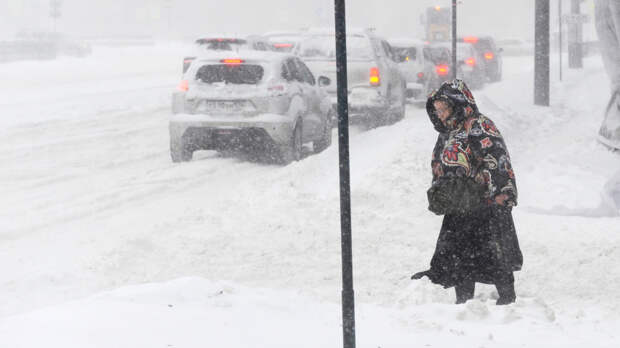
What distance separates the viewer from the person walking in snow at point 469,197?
595cm

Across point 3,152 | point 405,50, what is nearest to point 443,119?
point 3,152

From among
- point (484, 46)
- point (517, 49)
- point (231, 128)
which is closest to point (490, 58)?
point (484, 46)

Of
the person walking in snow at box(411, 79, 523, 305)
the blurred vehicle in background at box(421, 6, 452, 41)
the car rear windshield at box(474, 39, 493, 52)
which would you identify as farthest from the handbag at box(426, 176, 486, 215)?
the blurred vehicle in background at box(421, 6, 452, 41)

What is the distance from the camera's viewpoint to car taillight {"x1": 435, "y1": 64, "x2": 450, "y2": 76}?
27.1 meters

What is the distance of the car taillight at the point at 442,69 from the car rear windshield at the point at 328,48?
357 inches

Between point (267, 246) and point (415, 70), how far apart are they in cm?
1589

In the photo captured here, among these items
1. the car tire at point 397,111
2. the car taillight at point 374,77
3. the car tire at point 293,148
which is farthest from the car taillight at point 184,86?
the car tire at point 397,111

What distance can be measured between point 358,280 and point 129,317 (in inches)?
111

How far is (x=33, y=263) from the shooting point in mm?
8258

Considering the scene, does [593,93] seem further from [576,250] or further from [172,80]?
[576,250]

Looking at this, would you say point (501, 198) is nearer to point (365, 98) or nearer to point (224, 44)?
point (365, 98)

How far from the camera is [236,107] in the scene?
13211mm

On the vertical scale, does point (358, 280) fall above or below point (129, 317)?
below

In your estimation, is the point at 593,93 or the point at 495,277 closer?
the point at 495,277
